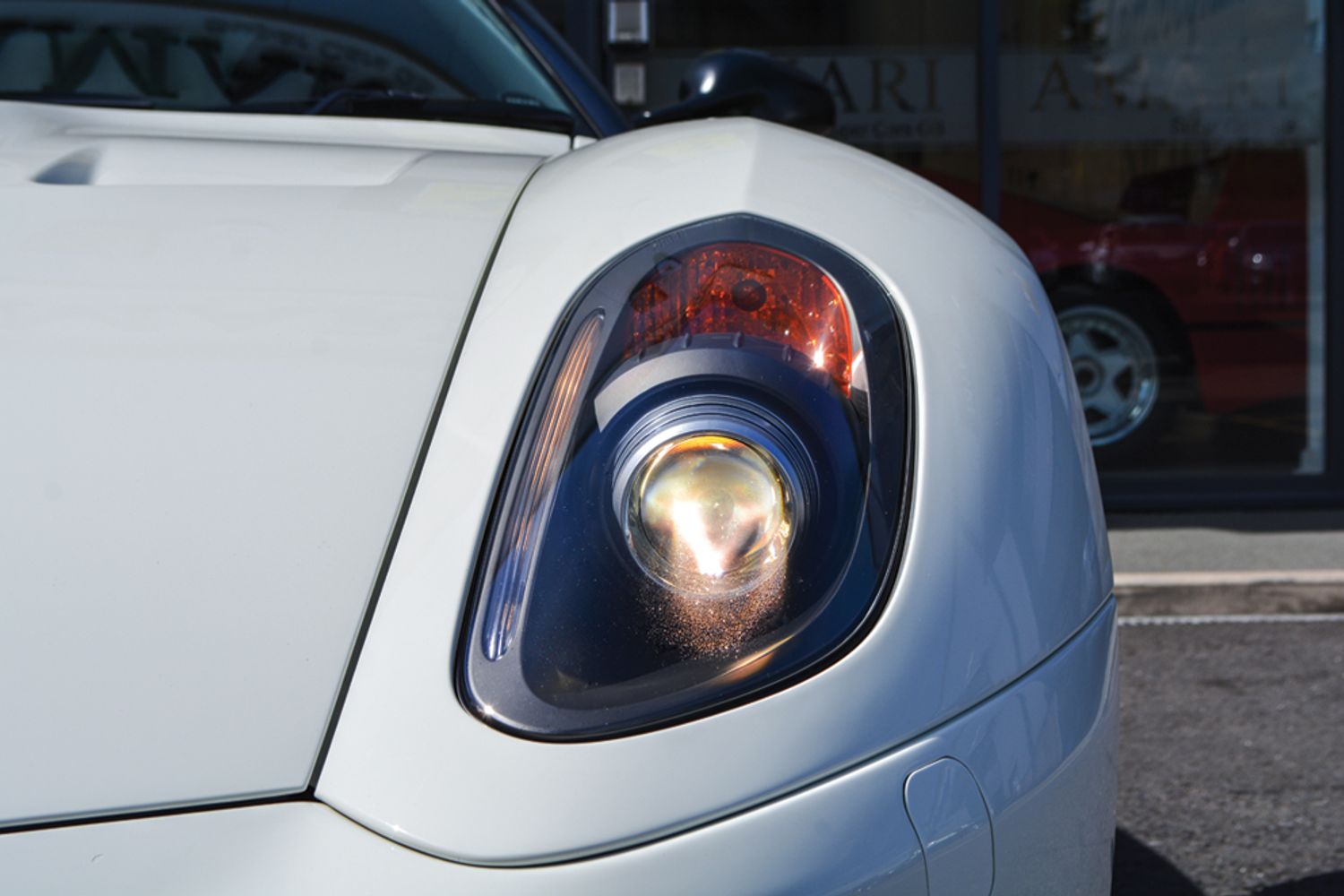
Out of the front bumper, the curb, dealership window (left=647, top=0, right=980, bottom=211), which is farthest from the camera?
dealership window (left=647, top=0, right=980, bottom=211)

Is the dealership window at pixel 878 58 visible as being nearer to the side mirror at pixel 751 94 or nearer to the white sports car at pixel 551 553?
the side mirror at pixel 751 94

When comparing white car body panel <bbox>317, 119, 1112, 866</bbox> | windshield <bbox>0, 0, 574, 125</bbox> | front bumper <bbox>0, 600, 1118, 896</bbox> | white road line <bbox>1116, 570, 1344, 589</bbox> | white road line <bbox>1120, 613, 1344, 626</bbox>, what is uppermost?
windshield <bbox>0, 0, 574, 125</bbox>

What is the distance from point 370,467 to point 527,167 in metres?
0.49

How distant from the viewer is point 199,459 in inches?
36.6

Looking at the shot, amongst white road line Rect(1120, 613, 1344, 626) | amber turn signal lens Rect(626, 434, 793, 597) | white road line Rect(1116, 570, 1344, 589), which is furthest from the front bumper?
white road line Rect(1116, 570, 1344, 589)

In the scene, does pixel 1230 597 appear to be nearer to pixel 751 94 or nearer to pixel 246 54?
pixel 751 94

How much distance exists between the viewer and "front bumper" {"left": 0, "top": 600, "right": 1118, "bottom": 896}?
0.78 m

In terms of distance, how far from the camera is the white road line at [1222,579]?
4.66 m

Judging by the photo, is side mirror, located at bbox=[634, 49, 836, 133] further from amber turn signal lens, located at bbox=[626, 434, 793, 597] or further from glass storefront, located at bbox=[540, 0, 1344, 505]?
glass storefront, located at bbox=[540, 0, 1344, 505]

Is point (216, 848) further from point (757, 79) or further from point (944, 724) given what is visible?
point (757, 79)

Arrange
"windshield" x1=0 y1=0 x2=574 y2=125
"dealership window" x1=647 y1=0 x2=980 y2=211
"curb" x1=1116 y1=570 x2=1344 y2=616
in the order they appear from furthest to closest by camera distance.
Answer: "dealership window" x1=647 y1=0 x2=980 y2=211
"curb" x1=1116 y1=570 x2=1344 y2=616
"windshield" x1=0 y1=0 x2=574 y2=125

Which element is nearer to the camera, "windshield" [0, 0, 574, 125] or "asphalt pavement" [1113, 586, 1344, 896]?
"windshield" [0, 0, 574, 125]

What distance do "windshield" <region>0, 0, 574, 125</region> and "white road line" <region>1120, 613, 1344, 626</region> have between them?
3.09m

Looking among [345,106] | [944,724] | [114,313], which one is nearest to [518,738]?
[944,724]
